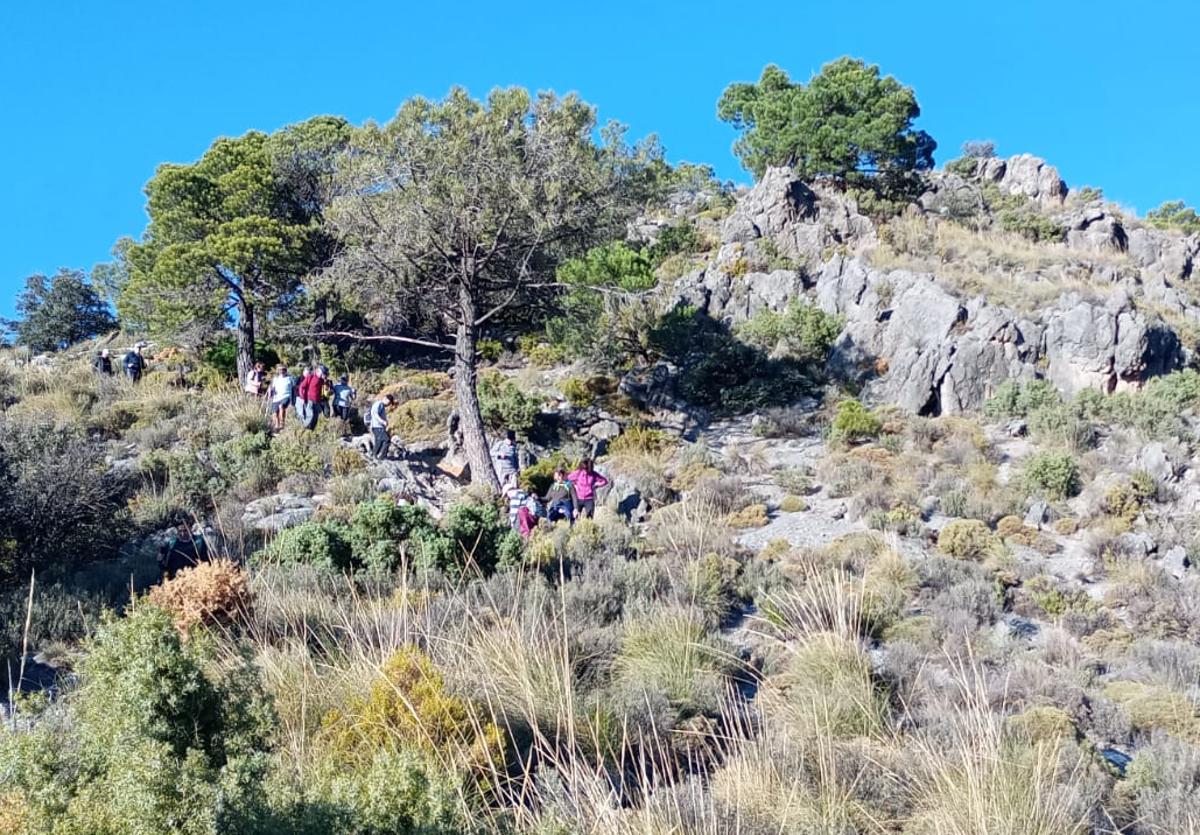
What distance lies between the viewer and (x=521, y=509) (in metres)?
12.8

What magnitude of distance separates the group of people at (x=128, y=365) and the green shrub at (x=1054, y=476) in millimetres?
19727

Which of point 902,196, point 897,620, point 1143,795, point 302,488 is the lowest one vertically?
point 1143,795

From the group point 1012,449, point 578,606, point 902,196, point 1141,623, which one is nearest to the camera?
point 578,606

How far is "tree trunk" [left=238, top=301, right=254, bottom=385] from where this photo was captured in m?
22.8

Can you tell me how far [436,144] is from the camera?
15.8 metres

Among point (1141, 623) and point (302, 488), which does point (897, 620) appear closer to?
point (1141, 623)

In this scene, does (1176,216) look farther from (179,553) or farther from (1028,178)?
(179,553)

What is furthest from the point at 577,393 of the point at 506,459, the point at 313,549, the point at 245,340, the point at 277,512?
the point at 313,549

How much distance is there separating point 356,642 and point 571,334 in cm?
1648

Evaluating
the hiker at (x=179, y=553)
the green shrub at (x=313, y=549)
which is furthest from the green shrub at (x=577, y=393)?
the green shrub at (x=313, y=549)

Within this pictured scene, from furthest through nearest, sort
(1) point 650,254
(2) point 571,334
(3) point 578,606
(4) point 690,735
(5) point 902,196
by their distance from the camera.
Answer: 1. (5) point 902,196
2. (1) point 650,254
3. (2) point 571,334
4. (3) point 578,606
5. (4) point 690,735

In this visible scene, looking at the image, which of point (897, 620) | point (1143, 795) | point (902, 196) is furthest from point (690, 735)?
point (902, 196)

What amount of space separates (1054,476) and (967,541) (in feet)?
11.4

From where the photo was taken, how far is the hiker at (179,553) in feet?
32.3
